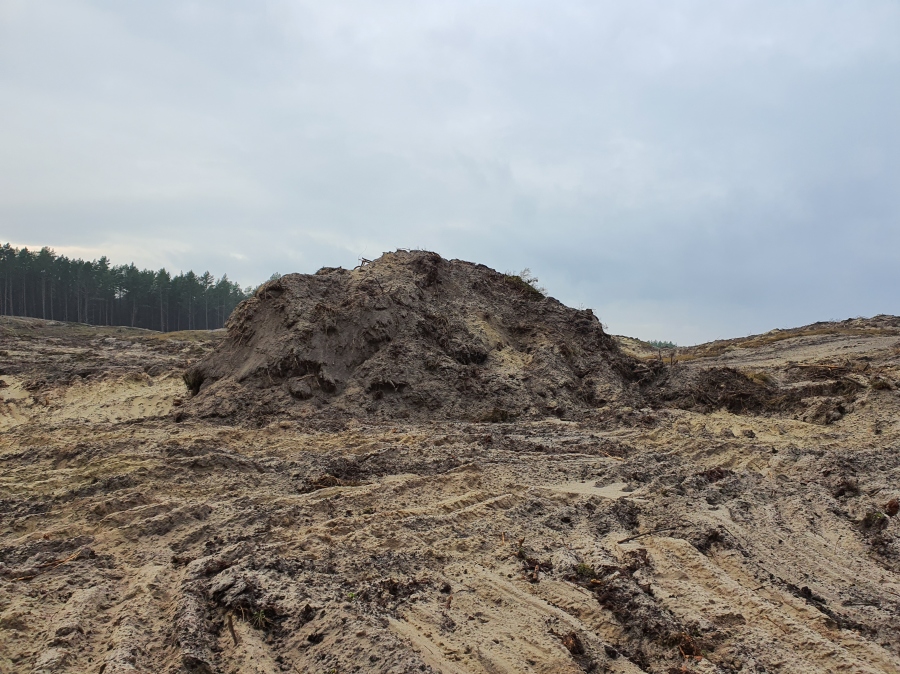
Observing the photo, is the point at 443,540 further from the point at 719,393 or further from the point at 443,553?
the point at 719,393

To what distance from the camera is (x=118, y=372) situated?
45.0ft

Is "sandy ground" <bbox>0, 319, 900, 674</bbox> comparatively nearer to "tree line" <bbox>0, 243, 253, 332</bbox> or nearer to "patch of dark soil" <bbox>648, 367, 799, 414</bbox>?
"patch of dark soil" <bbox>648, 367, 799, 414</bbox>

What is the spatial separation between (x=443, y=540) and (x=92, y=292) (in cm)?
6609

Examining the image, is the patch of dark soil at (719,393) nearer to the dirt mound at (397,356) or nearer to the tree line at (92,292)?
the dirt mound at (397,356)

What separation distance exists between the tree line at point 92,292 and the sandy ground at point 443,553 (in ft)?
176

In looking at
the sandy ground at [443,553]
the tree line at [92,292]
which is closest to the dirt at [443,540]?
the sandy ground at [443,553]

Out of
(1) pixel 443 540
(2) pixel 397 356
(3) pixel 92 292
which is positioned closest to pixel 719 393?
Result: (2) pixel 397 356

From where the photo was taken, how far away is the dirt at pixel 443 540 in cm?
309

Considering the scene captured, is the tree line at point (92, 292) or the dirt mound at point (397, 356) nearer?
the dirt mound at point (397, 356)

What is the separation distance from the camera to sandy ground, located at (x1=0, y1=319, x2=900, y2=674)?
3.07m

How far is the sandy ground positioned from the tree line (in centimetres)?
5363

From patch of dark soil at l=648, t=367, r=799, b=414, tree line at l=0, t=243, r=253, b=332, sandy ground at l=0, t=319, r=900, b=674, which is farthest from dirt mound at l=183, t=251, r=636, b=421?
tree line at l=0, t=243, r=253, b=332

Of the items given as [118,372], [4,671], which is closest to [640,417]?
[4,671]

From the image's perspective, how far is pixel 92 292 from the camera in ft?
196
